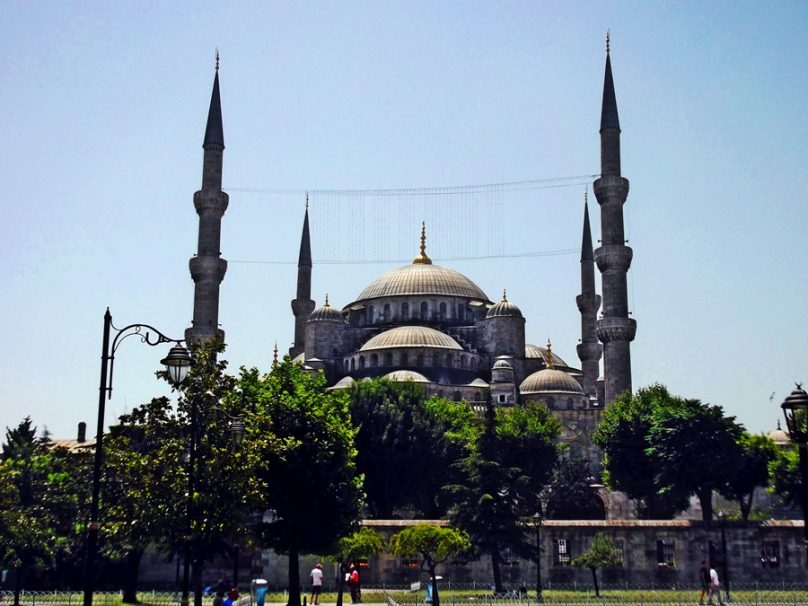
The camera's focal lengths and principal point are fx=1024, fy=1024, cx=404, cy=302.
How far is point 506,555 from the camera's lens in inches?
1369

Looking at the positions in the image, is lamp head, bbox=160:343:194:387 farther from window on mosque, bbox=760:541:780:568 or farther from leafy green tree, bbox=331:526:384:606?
window on mosque, bbox=760:541:780:568

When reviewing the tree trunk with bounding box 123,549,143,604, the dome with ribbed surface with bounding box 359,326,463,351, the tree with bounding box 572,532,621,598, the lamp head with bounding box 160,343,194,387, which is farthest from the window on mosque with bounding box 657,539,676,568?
the dome with ribbed surface with bounding box 359,326,463,351

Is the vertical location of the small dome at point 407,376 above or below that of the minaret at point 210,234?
below

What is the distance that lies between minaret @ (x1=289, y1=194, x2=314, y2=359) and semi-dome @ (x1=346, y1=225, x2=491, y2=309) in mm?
3113

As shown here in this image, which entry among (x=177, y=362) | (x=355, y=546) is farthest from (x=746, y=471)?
(x=177, y=362)

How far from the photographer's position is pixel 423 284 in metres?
73.0

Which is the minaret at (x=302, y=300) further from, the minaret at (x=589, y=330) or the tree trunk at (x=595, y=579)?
the tree trunk at (x=595, y=579)

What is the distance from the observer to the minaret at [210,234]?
169 feet

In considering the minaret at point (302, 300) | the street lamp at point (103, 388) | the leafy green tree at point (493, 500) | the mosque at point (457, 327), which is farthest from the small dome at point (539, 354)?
the street lamp at point (103, 388)

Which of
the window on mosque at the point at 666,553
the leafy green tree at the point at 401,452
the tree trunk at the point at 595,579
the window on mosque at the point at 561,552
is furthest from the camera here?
the leafy green tree at the point at 401,452

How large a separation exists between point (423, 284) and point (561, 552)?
3990 centimetres

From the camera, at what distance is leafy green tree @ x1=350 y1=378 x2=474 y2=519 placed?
45406 millimetres

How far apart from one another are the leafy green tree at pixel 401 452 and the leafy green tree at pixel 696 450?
941 centimetres

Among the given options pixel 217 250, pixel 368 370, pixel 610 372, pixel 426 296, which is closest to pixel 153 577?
pixel 217 250
